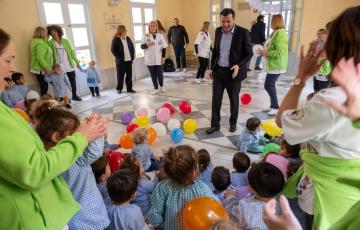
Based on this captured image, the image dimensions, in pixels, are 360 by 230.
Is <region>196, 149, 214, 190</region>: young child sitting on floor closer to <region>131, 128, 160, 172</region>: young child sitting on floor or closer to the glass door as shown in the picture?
<region>131, 128, 160, 172</region>: young child sitting on floor

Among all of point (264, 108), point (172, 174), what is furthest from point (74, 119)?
point (264, 108)

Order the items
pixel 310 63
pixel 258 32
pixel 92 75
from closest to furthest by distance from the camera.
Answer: pixel 310 63
pixel 92 75
pixel 258 32

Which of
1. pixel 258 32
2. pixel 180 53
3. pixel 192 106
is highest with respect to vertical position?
pixel 258 32

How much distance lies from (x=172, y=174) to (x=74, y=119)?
1.82 ft

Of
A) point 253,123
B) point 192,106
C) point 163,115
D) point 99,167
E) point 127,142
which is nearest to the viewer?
point 99,167

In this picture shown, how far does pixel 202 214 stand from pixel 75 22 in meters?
5.27

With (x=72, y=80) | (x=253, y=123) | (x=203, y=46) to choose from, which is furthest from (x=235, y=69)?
(x=203, y=46)

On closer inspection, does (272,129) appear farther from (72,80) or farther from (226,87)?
(72,80)

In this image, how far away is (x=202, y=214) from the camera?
109 cm

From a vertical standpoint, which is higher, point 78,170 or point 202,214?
point 78,170

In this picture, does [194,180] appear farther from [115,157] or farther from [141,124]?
[141,124]

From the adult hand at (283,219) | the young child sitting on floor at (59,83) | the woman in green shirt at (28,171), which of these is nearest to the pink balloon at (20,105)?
the young child sitting on floor at (59,83)

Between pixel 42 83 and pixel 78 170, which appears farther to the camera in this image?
pixel 42 83

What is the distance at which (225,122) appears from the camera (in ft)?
12.2
